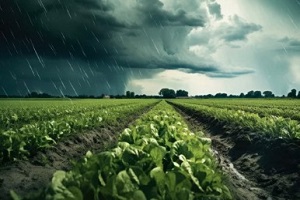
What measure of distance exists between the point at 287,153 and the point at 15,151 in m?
6.58

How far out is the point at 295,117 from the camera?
65.0ft

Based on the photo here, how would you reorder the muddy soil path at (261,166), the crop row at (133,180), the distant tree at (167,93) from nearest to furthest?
the crop row at (133,180)
the muddy soil path at (261,166)
the distant tree at (167,93)

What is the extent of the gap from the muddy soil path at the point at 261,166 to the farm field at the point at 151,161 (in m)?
0.02

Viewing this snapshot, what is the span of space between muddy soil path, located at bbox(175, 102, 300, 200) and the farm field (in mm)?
21

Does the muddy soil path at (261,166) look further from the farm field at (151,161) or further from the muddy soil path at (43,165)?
the muddy soil path at (43,165)

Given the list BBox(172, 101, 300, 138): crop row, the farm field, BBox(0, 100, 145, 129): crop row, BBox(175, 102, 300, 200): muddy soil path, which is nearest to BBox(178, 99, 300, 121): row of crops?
BBox(172, 101, 300, 138): crop row

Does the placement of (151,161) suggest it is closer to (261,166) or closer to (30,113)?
(261,166)

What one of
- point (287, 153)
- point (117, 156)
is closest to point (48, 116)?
point (287, 153)

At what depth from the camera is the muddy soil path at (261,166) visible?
7238 mm

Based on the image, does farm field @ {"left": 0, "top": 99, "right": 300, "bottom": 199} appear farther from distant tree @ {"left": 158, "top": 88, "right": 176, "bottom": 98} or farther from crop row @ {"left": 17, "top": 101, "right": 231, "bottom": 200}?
distant tree @ {"left": 158, "top": 88, "right": 176, "bottom": 98}

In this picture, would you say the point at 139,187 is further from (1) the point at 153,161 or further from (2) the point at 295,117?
(2) the point at 295,117

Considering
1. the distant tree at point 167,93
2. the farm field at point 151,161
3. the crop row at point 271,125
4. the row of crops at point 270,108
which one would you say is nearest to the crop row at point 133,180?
the farm field at point 151,161

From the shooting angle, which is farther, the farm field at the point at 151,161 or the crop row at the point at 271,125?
the crop row at the point at 271,125

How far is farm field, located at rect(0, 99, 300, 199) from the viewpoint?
120 inches
